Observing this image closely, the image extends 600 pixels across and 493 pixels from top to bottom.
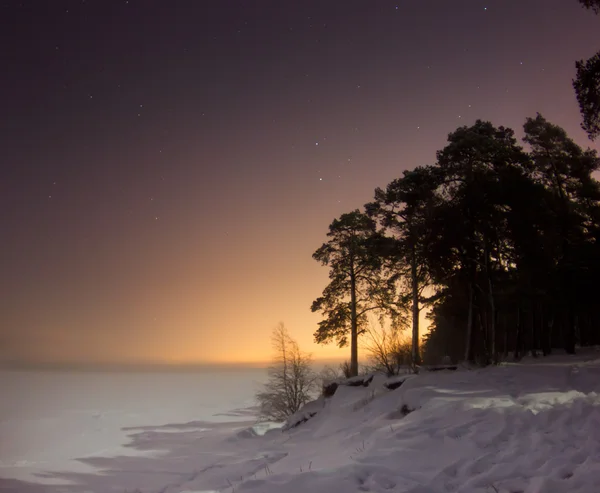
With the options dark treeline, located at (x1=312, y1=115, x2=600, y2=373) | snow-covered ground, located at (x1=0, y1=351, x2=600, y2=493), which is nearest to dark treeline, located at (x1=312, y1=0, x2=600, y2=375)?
dark treeline, located at (x1=312, y1=115, x2=600, y2=373)

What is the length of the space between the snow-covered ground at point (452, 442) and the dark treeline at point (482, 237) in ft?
17.9

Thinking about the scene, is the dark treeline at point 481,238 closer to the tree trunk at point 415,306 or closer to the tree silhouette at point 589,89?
the tree trunk at point 415,306

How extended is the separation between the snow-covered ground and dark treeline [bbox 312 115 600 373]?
546 cm

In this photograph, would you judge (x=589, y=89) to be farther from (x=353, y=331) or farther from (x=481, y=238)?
(x=353, y=331)

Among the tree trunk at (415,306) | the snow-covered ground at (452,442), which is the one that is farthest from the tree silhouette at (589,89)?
the tree trunk at (415,306)

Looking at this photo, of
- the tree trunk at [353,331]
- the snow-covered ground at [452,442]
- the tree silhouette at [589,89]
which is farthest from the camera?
the tree trunk at [353,331]

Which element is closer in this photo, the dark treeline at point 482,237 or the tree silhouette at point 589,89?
the tree silhouette at point 589,89

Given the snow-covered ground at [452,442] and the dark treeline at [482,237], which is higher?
the dark treeline at [482,237]

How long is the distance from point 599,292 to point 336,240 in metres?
15.2

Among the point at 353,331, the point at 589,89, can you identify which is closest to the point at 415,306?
the point at 353,331

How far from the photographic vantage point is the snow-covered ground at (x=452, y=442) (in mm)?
6371

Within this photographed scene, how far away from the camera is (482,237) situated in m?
20.7

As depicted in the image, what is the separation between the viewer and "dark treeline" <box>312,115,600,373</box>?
1967cm

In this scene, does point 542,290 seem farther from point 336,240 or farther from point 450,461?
point 450,461
